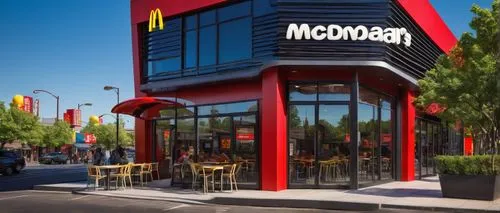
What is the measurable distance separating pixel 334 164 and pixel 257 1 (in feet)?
18.6

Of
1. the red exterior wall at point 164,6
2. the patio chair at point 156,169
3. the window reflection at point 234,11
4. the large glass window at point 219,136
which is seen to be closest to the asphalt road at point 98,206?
the large glass window at point 219,136

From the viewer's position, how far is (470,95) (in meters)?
15.5

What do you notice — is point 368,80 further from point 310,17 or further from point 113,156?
point 113,156

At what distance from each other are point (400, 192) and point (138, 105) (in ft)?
30.6

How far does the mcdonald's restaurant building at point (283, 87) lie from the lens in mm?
17094

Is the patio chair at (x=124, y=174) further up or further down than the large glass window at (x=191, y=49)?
further down

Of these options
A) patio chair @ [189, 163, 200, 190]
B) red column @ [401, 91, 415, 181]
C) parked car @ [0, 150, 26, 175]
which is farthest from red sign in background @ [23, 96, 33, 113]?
red column @ [401, 91, 415, 181]

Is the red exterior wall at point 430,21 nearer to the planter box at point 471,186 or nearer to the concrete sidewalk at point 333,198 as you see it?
the concrete sidewalk at point 333,198

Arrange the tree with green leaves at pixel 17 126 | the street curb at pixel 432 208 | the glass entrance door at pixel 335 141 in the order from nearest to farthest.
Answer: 1. the street curb at pixel 432 208
2. the glass entrance door at pixel 335 141
3. the tree with green leaves at pixel 17 126

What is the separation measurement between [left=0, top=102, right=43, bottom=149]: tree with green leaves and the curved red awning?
46275 millimetres

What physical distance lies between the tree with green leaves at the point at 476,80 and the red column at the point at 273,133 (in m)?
4.32

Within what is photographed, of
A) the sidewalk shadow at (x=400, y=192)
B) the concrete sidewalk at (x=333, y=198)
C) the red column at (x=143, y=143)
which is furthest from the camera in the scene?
the red column at (x=143, y=143)

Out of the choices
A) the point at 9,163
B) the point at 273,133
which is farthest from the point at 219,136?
the point at 9,163

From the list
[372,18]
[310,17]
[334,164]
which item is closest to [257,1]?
[310,17]
